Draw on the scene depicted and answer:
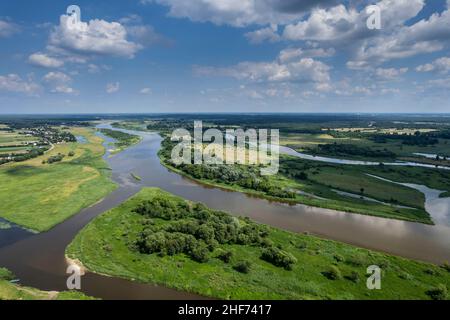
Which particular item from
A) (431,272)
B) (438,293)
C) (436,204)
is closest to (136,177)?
(431,272)

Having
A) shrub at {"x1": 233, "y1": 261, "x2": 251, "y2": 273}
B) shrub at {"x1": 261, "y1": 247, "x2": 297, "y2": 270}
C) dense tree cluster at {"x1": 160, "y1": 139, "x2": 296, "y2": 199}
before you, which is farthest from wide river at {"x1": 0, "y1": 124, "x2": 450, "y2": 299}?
shrub at {"x1": 261, "y1": 247, "x2": 297, "y2": 270}

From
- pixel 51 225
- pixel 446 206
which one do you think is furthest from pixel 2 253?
pixel 446 206

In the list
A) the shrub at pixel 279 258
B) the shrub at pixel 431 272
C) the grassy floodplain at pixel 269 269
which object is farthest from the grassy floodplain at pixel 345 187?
the shrub at pixel 279 258

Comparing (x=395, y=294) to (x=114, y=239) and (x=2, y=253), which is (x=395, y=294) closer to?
(x=114, y=239)

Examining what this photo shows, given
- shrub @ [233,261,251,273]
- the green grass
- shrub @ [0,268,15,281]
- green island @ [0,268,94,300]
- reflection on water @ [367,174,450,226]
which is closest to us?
green island @ [0,268,94,300]

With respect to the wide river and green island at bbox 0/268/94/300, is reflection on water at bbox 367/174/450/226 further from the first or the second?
green island at bbox 0/268/94/300

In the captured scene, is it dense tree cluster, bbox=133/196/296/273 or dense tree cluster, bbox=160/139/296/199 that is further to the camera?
dense tree cluster, bbox=160/139/296/199

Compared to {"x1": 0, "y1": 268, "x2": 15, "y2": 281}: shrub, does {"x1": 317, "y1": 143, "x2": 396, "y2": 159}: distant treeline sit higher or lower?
higher

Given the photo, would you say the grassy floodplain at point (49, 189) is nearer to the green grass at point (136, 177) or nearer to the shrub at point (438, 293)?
the green grass at point (136, 177)
